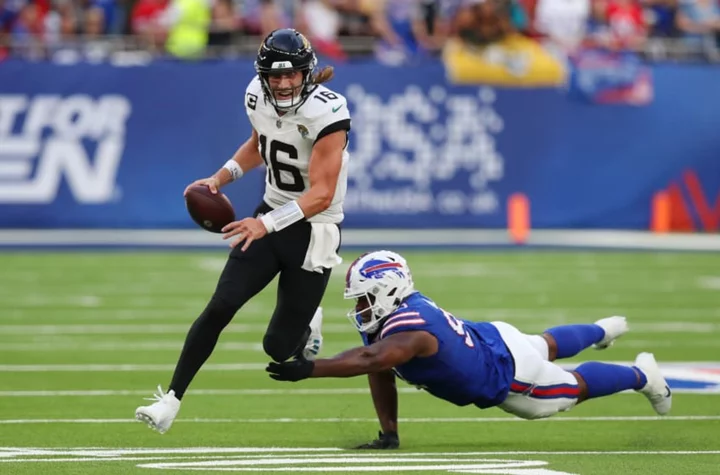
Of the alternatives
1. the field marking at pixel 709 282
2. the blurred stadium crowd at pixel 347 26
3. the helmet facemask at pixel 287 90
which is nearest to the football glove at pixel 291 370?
the helmet facemask at pixel 287 90

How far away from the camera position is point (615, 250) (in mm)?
18578

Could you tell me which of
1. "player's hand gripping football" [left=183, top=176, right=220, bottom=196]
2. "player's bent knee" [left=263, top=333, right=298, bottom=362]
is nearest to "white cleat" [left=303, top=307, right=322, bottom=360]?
"player's bent knee" [left=263, top=333, right=298, bottom=362]

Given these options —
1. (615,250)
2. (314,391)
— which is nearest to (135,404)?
(314,391)

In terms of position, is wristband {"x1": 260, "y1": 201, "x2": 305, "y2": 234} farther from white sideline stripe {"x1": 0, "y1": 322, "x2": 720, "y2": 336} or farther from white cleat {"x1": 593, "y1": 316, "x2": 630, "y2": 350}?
white sideline stripe {"x1": 0, "y1": 322, "x2": 720, "y2": 336}

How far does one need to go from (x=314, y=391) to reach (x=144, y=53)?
10847mm

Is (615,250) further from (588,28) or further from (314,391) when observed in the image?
(314,391)

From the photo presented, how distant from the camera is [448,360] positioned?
6.89m

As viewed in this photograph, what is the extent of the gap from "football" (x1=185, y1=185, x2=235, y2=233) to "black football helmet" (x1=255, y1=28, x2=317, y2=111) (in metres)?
0.54

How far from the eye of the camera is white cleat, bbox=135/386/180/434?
6.79 m

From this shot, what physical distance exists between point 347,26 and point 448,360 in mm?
13498

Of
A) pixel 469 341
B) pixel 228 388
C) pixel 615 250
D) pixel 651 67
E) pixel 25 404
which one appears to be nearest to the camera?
pixel 469 341

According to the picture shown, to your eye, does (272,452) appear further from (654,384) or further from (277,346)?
(654,384)

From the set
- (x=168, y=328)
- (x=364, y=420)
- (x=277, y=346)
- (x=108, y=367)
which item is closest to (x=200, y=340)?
(x=277, y=346)

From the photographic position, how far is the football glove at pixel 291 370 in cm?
618
